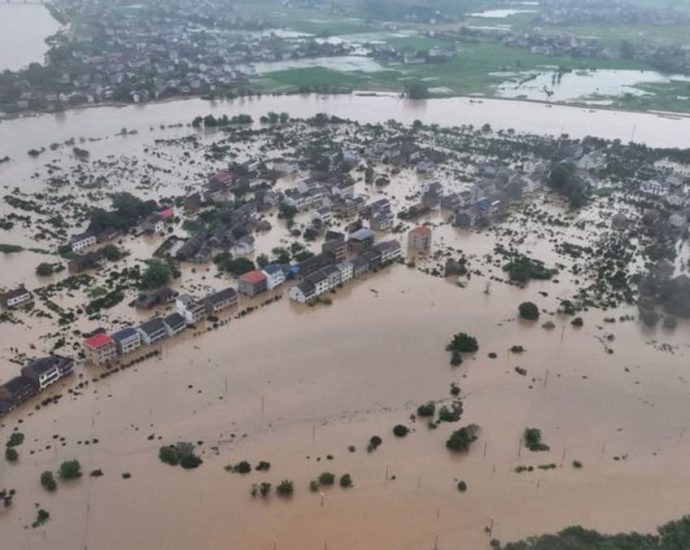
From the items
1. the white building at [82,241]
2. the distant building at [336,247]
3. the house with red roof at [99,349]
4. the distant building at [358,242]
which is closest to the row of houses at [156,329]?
the house with red roof at [99,349]

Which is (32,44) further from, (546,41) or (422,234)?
(422,234)

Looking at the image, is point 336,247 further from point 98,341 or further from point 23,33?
point 23,33

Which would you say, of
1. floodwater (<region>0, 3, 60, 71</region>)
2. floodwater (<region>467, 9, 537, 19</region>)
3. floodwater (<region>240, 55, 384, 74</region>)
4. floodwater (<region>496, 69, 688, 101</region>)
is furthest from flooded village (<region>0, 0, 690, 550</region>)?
floodwater (<region>467, 9, 537, 19</region>)

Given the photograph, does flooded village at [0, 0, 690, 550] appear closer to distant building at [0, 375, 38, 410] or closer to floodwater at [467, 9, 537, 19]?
distant building at [0, 375, 38, 410]

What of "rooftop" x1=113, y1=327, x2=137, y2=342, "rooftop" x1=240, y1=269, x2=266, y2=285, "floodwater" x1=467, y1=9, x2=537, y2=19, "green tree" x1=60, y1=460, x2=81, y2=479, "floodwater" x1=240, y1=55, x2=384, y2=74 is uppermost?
"floodwater" x1=467, y1=9, x2=537, y2=19

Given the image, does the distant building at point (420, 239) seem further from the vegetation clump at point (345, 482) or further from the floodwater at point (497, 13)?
the floodwater at point (497, 13)

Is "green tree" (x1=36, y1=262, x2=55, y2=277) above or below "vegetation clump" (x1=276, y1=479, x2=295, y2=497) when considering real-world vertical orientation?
above
